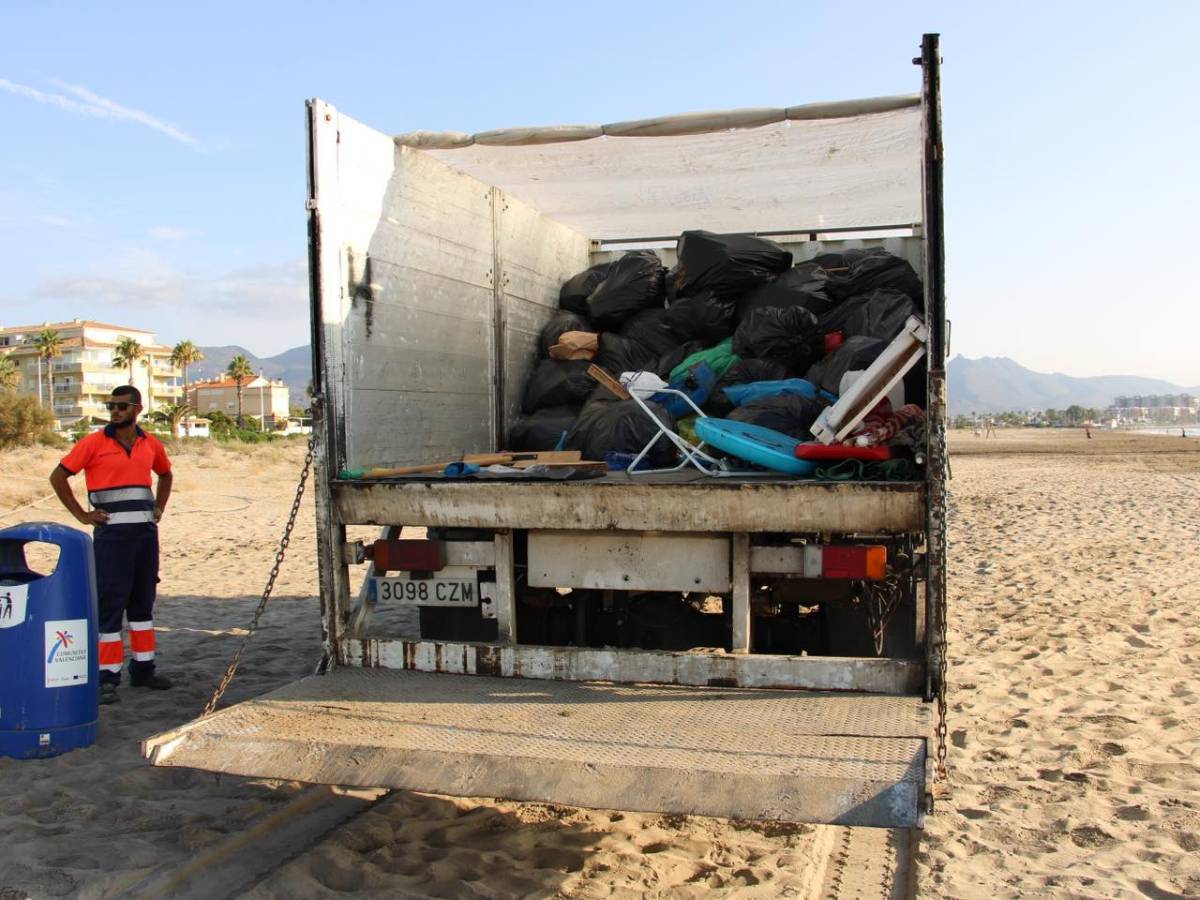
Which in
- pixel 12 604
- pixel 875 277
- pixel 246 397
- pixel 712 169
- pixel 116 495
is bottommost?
pixel 12 604

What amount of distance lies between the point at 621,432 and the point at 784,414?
73 cm

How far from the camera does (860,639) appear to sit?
12.5 ft

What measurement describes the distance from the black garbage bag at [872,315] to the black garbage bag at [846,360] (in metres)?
0.11

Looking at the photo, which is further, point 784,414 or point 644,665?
point 784,414

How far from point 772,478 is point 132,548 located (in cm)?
309

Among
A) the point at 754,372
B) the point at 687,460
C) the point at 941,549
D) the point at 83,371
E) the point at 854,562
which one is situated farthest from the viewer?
the point at 83,371

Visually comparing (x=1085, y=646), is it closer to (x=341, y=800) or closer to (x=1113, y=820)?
(x=1113, y=820)

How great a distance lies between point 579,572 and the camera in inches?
140

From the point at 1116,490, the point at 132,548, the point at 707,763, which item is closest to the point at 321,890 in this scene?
the point at 707,763

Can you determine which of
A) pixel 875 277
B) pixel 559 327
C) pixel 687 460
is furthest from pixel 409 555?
pixel 875 277

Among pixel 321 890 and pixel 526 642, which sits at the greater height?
pixel 526 642

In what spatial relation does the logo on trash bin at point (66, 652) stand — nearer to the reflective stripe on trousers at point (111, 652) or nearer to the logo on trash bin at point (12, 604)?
the logo on trash bin at point (12, 604)

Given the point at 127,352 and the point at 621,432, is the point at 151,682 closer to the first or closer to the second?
the point at 621,432

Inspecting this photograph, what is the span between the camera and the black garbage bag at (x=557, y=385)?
5.54m
